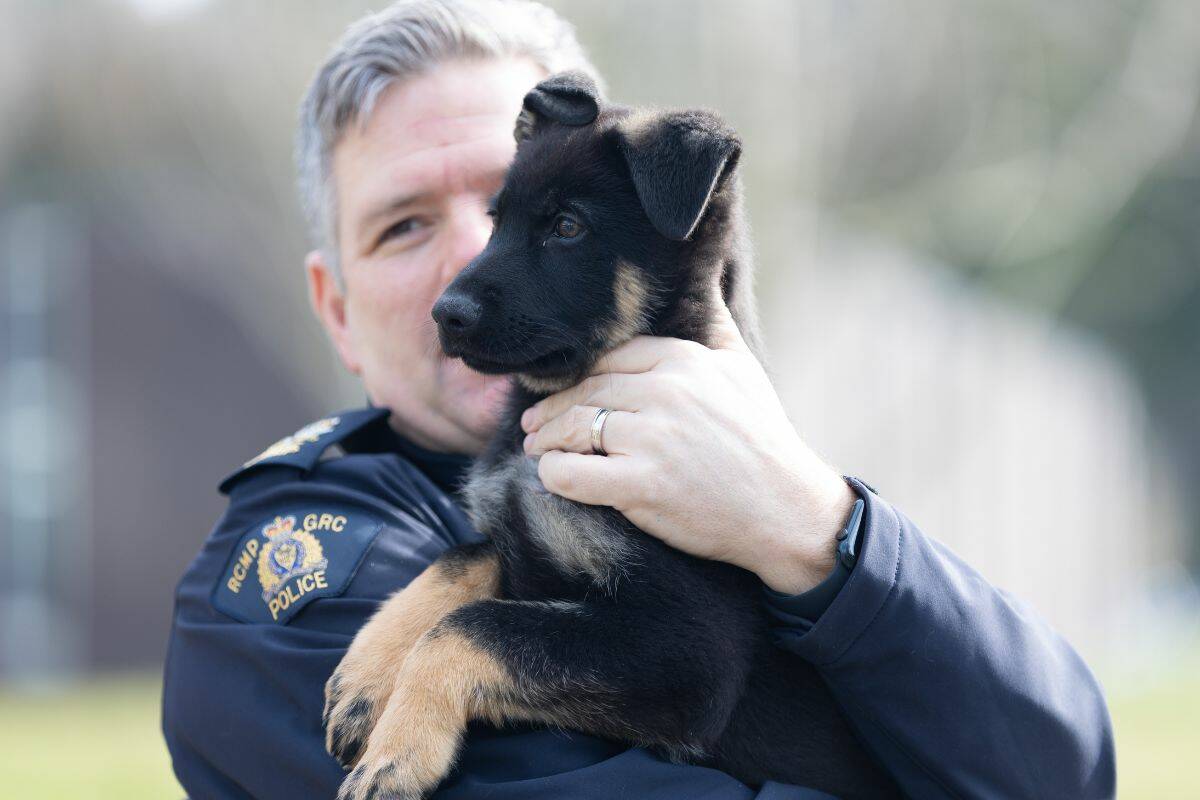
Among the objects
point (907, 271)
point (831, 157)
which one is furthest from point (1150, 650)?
point (831, 157)

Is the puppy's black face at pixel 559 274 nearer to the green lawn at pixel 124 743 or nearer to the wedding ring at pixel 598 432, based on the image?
the wedding ring at pixel 598 432

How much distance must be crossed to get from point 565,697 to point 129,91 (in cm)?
1219

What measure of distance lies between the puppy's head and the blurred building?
702cm

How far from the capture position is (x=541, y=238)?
117 inches

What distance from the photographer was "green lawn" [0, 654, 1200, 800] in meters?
8.48

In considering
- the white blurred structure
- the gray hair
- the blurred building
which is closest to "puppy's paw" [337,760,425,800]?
the gray hair

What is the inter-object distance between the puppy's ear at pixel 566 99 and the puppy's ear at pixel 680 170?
29 cm

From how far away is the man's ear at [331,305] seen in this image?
381cm

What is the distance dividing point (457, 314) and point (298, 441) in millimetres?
645

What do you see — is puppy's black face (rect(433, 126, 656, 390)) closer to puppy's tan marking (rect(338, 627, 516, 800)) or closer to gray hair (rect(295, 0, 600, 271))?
gray hair (rect(295, 0, 600, 271))

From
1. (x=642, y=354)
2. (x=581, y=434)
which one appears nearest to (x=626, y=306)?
(x=642, y=354)

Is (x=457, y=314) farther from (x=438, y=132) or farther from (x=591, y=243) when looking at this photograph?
(x=438, y=132)

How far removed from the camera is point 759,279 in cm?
1009

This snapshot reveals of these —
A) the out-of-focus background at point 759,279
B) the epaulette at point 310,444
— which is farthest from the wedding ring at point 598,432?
the out-of-focus background at point 759,279
